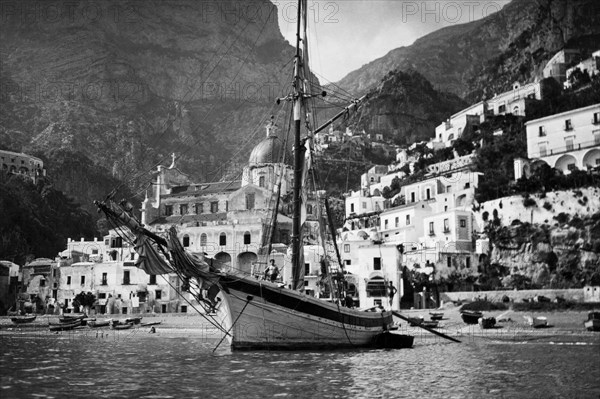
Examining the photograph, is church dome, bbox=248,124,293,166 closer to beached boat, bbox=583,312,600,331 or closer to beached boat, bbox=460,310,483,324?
beached boat, bbox=460,310,483,324

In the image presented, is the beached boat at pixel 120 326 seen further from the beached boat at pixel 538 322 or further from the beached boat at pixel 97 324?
the beached boat at pixel 538 322

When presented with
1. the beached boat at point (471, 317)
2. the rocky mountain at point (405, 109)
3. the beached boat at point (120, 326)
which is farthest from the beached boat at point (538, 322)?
the rocky mountain at point (405, 109)

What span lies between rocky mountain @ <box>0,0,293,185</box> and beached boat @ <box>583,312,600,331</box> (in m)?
109

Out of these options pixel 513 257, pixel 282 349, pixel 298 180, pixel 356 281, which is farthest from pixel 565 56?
pixel 282 349

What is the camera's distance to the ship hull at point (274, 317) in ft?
81.7

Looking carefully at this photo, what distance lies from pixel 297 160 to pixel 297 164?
0.19 meters

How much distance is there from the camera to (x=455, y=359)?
76.1ft

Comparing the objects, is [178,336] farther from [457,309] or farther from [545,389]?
[545,389]

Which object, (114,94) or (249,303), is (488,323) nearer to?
(249,303)

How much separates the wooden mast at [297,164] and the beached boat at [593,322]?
52.2ft

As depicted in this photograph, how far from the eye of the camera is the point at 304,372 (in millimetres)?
18703

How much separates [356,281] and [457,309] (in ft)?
34.0

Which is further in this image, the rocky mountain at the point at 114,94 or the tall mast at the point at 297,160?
the rocky mountain at the point at 114,94

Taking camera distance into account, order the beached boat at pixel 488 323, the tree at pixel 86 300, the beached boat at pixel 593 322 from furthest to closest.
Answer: the tree at pixel 86 300 → the beached boat at pixel 488 323 → the beached boat at pixel 593 322
